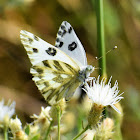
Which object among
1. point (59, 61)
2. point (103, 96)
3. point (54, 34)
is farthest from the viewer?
point (54, 34)

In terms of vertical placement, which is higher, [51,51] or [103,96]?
[51,51]

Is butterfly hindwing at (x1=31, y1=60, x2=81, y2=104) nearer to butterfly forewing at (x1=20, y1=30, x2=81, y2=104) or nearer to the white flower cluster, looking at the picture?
butterfly forewing at (x1=20, y1=30, x2=81, y2=104)

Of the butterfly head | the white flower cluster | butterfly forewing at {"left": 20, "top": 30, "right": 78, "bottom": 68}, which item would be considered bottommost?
the white flower cluster

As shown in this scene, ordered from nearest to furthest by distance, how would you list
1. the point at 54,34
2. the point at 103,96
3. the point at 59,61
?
the point at 103,96 < the point at 59,61 < the point at 54,34

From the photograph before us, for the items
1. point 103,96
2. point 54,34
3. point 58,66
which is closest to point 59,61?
point 58,66

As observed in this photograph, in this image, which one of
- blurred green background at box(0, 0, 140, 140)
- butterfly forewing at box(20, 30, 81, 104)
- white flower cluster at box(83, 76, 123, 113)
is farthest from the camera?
blurred green background at box(0, 0, 140, 140)

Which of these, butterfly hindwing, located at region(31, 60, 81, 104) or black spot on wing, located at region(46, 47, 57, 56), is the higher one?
black spot on wing, located at region(46, 47, 57, 56)

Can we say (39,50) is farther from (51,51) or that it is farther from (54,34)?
(54,34)

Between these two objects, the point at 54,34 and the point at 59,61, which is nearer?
the point at 59,61

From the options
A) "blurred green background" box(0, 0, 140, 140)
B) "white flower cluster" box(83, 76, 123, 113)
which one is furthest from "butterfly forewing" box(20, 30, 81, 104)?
"blurred green background" box(0, 0, 140, 140)
